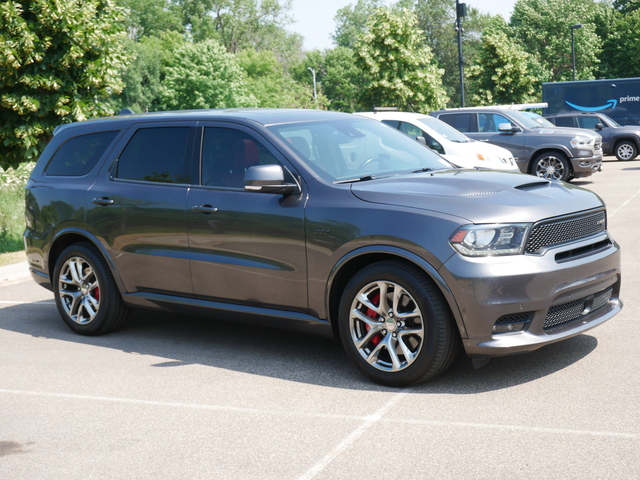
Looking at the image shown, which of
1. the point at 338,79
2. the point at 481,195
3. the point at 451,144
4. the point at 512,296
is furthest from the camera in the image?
the point at 338,79

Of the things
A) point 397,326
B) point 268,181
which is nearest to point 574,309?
point 397,326

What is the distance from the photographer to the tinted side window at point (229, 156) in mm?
6059

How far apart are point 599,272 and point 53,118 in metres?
11.6

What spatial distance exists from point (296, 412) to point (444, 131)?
11.9 metres

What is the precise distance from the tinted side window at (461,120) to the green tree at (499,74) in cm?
3461

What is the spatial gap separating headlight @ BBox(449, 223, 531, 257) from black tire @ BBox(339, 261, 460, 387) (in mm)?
321

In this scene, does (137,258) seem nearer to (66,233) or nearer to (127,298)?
(127,298)

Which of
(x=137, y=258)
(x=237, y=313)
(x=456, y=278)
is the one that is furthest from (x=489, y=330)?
(x=137, y=258)

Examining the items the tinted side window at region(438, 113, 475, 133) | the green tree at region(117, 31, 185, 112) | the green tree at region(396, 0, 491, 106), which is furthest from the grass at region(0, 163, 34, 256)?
the green tree at region(396, 0, 491, 106)

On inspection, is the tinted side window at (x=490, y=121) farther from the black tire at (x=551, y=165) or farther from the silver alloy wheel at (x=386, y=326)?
the silver alloy wheel at (x=386, y=326)

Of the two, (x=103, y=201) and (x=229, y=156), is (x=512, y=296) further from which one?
(x=103, y=201)

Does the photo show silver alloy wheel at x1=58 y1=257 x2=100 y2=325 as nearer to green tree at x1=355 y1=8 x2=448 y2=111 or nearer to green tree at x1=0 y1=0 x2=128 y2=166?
green tree at x1=0 y1=0 x2=128 y2=166

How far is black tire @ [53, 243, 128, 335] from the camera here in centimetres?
697

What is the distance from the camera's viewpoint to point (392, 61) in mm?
46000
